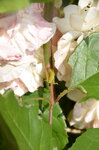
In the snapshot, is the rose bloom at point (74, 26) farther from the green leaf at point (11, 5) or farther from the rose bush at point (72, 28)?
the green leaf at point (11, 5)

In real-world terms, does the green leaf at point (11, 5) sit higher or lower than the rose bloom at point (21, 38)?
higher

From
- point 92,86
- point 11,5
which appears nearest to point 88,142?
point 92,86

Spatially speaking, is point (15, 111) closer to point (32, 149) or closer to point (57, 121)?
point (32, 149)

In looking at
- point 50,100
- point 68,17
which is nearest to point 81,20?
point 68,17

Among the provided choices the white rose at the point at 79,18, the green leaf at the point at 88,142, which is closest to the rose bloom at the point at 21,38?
the white rose at the point at 79,18

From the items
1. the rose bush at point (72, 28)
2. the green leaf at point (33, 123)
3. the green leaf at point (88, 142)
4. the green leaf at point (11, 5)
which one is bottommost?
the green leaf at point (88, 142)

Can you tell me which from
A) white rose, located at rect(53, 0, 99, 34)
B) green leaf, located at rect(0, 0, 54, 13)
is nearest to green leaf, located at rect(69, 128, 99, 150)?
white rose, located at rect(53, 0, 99, 34)

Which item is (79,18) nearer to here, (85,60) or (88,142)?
(85,60)
